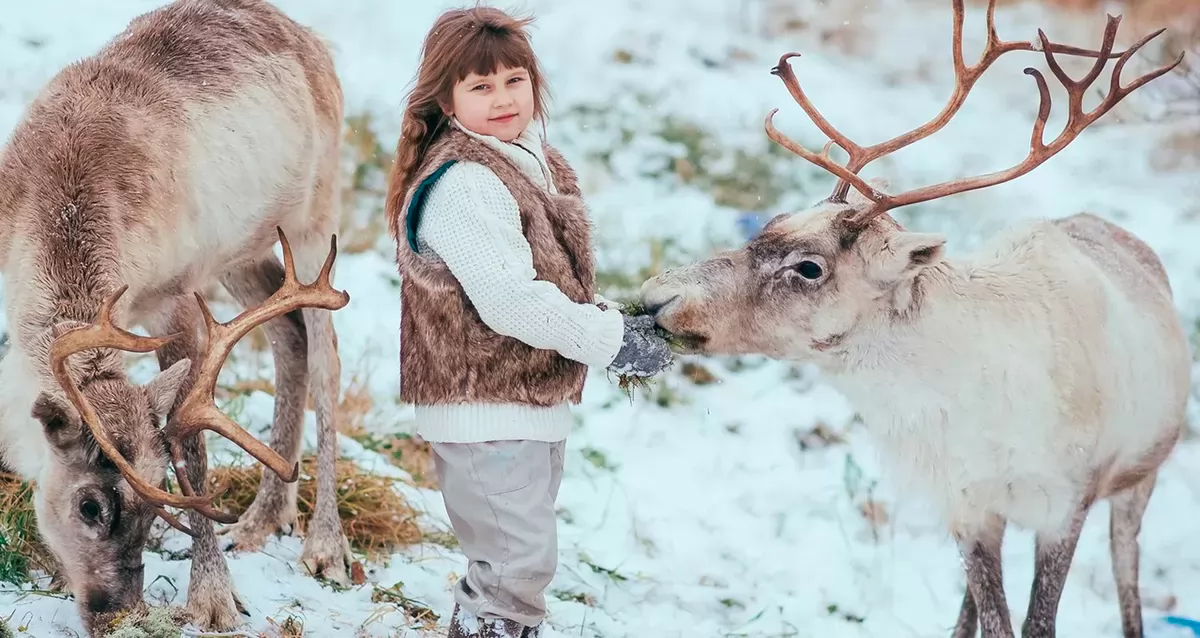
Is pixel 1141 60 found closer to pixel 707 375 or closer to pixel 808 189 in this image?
pixel 808 189

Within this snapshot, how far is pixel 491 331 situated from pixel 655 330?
1.68ft

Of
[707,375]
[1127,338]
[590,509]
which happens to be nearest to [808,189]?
[707,375]

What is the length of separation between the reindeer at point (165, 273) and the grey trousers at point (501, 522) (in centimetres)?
46

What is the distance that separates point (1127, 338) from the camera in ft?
12.6

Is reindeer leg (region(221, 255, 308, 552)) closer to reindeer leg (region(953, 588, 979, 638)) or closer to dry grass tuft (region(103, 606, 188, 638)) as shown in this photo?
dry grass tuft (region(103, 606, 188, 638))

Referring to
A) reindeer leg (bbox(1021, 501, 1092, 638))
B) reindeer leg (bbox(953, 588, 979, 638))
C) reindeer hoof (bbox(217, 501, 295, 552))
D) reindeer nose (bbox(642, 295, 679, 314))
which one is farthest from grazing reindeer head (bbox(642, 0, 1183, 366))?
reindeer hoof (bbox(217, 501, 295, 552))

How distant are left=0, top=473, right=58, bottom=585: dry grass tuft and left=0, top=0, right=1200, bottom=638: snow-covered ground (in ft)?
0.65

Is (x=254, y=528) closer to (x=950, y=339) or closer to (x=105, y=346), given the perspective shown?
(x=105, y=346)

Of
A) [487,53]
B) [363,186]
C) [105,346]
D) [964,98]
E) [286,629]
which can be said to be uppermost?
[363,186]

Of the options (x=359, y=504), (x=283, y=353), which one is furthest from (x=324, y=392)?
(x=359, y=504)

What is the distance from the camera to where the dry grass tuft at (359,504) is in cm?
459

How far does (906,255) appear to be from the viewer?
130 inches

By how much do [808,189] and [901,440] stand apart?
14.9 ft

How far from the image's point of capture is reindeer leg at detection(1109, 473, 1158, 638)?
14.8 ft
